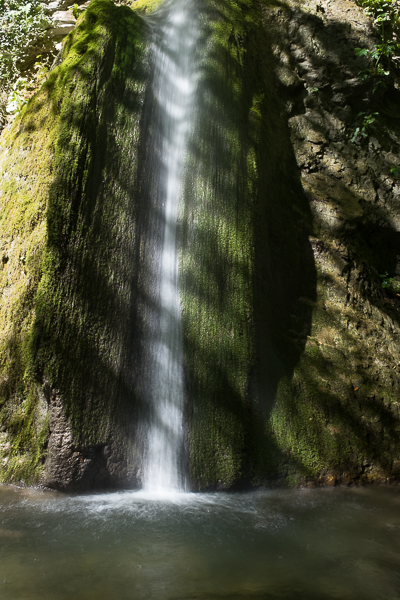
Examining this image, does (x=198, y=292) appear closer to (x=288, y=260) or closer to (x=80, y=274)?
(x=80, y=274)

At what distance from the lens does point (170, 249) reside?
156 inches

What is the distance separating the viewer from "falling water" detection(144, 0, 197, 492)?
357cm

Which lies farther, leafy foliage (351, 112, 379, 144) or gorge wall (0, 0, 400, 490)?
leafy foliage (351, 112, 379, 144)

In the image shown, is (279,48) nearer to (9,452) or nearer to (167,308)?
(167,308)

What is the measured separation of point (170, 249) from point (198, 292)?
1.65 ft

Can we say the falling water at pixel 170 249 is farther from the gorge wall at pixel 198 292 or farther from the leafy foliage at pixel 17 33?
the leafy foliage at pixel 17 33

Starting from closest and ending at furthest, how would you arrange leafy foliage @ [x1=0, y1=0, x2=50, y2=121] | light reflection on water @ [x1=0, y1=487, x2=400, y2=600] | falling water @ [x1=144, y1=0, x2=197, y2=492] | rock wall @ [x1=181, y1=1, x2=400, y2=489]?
1. light reflection on water @ [x1=0, y1=487, x2=400, y2=600]
2. falling water @ [x1=144, y1=0, x2=197, y2=492]
3. rock wall @ [x1=181, y1=1, x2=400, y2=489]
4. leafy foliage @ [x1=0, y1=0, x2=50, y2=121]

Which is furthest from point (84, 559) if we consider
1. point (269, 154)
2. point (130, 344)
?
point (269, 154)

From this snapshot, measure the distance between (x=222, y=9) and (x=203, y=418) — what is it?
13.8ft

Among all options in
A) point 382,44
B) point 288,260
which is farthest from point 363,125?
point 288,260

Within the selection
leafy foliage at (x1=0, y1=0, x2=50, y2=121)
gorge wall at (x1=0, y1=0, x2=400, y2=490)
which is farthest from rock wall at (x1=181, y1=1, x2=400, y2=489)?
leafy foliage at (x1=0, y1=0, x2=50, y2=121)

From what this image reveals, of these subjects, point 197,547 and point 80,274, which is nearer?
point 197,547

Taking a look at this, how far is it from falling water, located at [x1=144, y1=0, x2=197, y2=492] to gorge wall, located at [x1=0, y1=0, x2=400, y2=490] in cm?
12

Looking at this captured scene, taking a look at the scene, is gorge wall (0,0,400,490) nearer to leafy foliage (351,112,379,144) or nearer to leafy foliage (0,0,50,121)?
leafy foliage (351,112,379,144)
